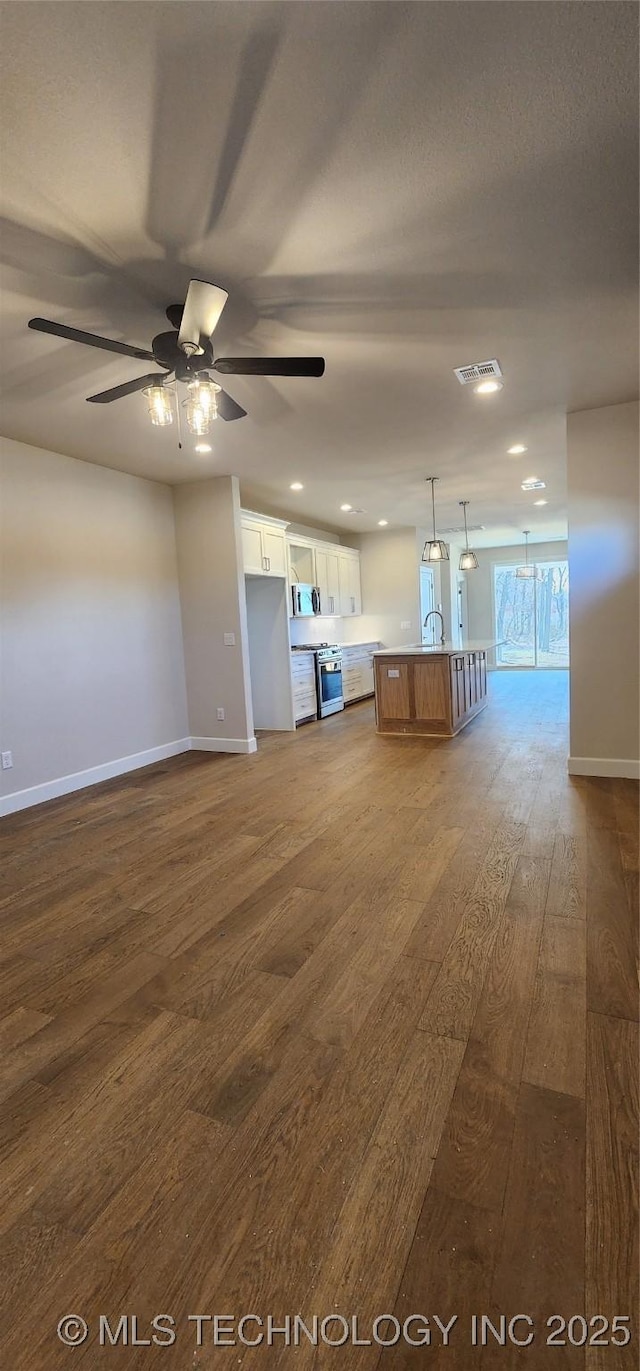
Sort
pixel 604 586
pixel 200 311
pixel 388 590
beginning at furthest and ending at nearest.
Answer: pixel 388 590
pixel 604 586
pixel 200 311

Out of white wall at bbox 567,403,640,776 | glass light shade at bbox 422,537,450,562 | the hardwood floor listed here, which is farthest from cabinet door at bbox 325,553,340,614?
the hardwood floor

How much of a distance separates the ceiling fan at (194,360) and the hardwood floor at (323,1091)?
228 cm

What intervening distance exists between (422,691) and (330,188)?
4.69 metres

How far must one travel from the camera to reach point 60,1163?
139 centimetres

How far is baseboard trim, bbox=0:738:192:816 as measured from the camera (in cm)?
425

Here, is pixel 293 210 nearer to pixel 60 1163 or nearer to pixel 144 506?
pixel 60 1163

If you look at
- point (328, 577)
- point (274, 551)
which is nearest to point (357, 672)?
point (328, 577)

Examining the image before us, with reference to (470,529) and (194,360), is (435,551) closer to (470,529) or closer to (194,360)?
(470,529)

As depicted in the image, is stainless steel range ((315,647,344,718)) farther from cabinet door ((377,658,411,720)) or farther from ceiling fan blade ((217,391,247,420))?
ceiling fan blade ((217,391,247,420))

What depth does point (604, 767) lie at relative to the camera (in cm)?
437

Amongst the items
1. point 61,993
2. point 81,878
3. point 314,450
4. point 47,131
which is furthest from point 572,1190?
point 314,450

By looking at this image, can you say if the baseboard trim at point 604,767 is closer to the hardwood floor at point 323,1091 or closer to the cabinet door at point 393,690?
the hardwood floor at point 323,1091

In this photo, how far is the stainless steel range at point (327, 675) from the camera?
7349mm
